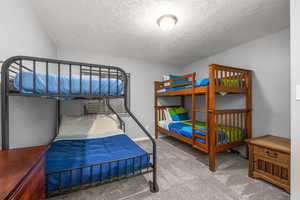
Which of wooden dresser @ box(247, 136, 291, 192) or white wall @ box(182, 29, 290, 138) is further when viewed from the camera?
white wall @ box(182, 29, 290, 138)

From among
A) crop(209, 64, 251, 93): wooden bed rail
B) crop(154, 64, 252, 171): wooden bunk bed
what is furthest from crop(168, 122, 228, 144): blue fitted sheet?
crop(209, 64, 251, 93): wooden bed rail

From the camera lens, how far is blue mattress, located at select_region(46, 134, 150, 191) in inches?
43.3

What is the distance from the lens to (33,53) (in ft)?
5.15

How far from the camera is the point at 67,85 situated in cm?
108

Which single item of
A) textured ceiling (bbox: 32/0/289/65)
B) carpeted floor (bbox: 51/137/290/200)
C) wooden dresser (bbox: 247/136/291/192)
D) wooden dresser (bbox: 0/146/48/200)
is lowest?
carpeted floor (bbox: 51/137/290/200)

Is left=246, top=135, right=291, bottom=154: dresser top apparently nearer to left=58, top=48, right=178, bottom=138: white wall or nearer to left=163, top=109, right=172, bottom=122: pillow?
left=163, top=109, right=172, bottom=122: pillow

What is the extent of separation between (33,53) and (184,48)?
2.54 m

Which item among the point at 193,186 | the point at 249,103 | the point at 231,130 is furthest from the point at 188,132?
the point at 249,103

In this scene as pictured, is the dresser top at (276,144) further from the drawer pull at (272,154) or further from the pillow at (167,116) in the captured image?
the pillow at (167,116)

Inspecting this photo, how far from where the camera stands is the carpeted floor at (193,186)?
4.55 ft

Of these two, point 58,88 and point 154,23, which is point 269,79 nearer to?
point 154,23

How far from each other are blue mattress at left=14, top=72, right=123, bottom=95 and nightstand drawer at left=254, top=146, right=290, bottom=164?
1956 millimetres

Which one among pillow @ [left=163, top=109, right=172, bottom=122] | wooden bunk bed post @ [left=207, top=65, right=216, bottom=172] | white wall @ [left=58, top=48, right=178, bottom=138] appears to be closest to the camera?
wooden bunk bed post @ [left=207, top=65, right=216, bottom=172]

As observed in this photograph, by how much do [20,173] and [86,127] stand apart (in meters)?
1.93
